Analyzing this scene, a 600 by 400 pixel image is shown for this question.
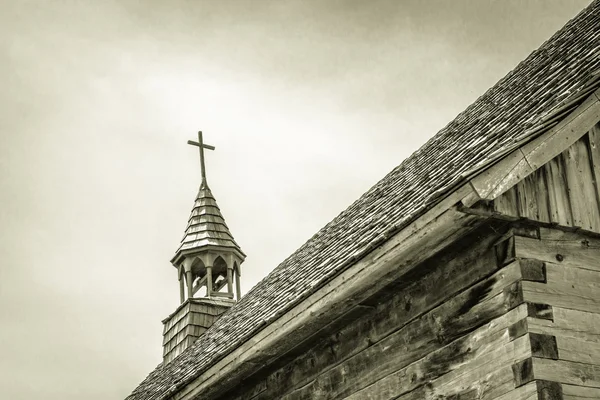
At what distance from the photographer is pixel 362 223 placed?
10.0 metres

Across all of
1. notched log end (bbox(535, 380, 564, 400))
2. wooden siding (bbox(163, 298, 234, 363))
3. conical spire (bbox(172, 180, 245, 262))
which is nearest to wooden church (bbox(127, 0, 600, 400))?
notched log end (bbox(535, 380, 564, 400))

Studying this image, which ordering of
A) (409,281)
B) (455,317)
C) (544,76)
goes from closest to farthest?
(455,317), (409,281), (544,76)

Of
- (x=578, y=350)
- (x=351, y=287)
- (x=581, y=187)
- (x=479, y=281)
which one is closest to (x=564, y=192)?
(x=581, y=187)

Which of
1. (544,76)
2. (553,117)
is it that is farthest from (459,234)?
(544,76)

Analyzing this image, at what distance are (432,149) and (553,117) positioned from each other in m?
4.19

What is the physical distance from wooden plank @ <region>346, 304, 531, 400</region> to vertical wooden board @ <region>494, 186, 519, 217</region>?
0.66 meters

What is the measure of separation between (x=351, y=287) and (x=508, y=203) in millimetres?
1523

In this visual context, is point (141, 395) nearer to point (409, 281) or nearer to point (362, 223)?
point (362, 223)

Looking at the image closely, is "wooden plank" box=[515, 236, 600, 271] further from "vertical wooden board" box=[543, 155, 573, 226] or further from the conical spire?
the conical spire

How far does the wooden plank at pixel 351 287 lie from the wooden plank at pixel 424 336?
40cm

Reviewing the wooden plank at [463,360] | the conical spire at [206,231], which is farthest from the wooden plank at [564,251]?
the conical spire at [206,231]

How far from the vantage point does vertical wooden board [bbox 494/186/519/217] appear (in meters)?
6.79

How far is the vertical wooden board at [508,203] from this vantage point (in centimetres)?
679

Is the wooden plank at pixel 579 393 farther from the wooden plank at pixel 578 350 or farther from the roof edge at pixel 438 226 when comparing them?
the roof edge at pixel 438 226
